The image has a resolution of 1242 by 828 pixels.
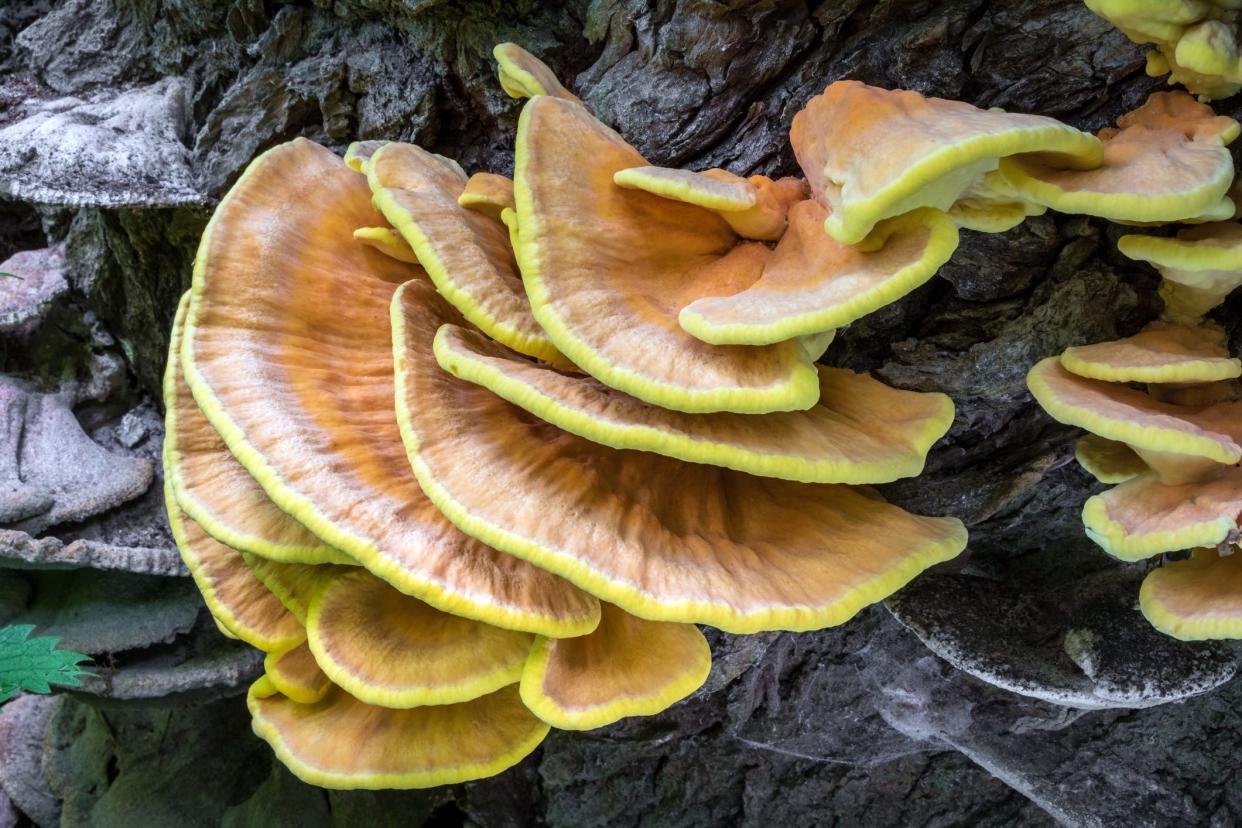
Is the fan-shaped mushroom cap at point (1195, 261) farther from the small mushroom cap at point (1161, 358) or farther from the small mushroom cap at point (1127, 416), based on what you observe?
the small mushroom cap at point (1127, 416)

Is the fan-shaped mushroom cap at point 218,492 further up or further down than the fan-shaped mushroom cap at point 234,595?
further up

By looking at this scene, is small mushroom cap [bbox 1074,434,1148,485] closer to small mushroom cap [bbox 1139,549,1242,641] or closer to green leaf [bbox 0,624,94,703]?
small mushroom cap [bbox 1139,549,1242,641]

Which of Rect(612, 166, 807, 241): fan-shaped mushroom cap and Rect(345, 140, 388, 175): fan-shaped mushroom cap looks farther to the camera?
Rect(345, 140, 388, 175): fan-shaped mushroom cap

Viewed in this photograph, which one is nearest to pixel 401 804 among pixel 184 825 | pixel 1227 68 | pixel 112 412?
pixel 184 825

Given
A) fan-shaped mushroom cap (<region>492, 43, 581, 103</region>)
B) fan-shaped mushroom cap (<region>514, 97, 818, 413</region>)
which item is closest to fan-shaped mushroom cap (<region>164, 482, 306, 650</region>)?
fan-shaped mushroom cap (<region>514, 97, 818, 413</region>)

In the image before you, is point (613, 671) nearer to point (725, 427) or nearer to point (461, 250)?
point (725, 427)

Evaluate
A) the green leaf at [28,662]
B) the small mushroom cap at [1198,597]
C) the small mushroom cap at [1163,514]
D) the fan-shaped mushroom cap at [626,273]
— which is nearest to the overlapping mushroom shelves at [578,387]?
the fan-shaped mushroom cap at [626,273]

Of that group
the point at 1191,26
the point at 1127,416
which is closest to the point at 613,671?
the point at 1127,416
